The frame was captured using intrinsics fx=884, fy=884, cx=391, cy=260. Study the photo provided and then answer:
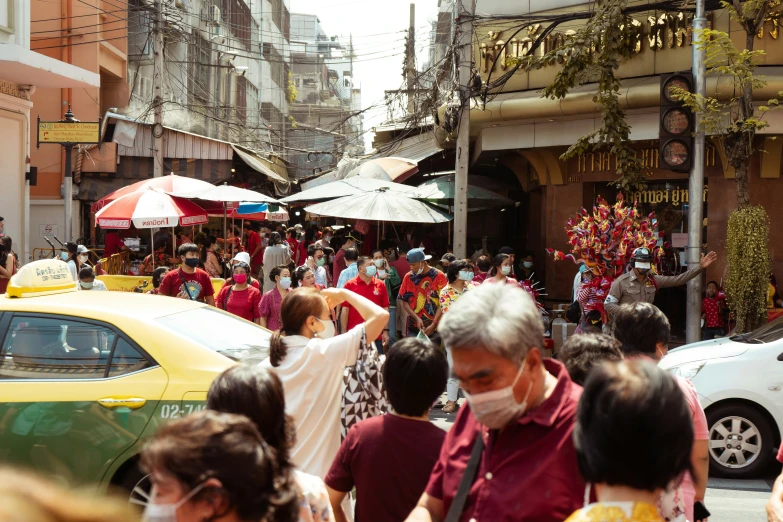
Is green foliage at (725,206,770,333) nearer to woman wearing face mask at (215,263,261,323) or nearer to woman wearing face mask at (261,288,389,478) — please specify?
woman wearing face mask at (215,263,261,323)

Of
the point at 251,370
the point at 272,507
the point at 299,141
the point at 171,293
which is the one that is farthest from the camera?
the point at 299,141

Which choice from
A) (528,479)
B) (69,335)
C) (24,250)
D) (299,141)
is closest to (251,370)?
(528,479)

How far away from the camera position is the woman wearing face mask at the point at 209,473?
204 cm

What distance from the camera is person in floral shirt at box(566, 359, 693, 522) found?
2.06m

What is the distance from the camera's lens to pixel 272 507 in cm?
216

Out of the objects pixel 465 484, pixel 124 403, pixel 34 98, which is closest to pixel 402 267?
pixel 124 403

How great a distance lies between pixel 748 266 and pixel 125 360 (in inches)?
330

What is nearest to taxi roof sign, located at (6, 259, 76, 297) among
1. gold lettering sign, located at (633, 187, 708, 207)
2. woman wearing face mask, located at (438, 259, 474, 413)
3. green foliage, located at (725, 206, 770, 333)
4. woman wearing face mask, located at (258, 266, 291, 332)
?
woman wearing face mask, located at (258, 266, 291, 332)

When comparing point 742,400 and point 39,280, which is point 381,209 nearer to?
point 742,400

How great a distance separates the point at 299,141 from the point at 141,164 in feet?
107

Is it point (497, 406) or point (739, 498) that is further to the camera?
point (739, 498)

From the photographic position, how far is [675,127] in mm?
11609

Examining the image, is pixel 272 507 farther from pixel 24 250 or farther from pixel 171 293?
pixel 24 250

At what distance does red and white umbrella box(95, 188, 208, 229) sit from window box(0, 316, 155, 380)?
26.2 feet
